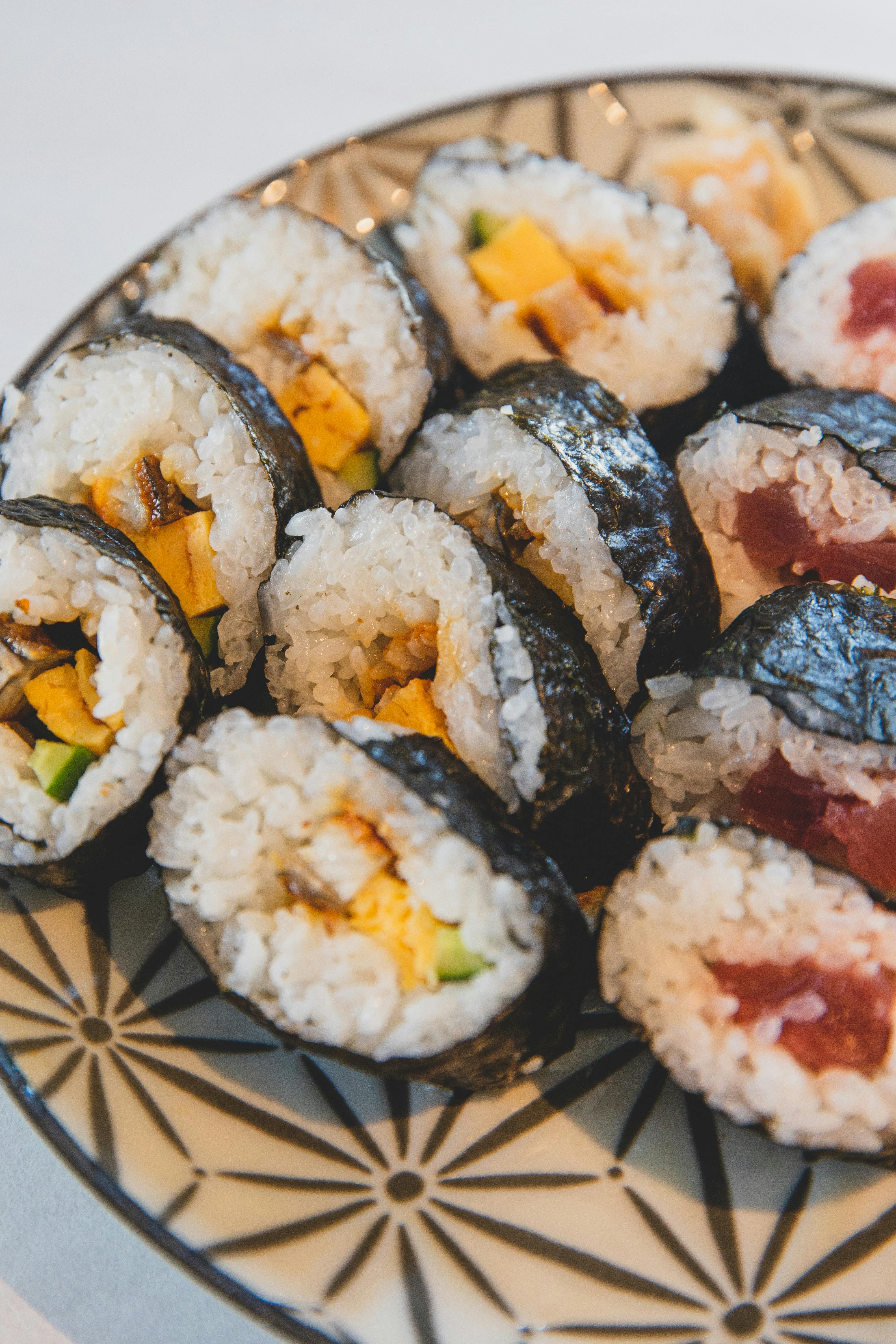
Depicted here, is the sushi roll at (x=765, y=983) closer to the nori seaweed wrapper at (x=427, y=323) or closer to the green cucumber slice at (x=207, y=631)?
the green cucumber slice at (x=207, y=631)

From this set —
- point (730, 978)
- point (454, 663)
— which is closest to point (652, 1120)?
point (730, 978)

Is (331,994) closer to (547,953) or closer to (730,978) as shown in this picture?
(547,953)

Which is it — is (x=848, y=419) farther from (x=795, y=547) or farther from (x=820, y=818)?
(x=820, y=818)

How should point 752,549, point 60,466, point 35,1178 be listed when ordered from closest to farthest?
point 35,1178, point 60,466, point 752,549

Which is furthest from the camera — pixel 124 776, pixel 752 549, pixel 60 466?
pixel 752 549

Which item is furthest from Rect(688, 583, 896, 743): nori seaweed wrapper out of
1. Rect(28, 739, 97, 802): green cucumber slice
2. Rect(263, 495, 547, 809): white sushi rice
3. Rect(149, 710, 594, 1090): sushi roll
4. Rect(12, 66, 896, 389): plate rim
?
Rect(12, 66, 896, 389): plate rim
